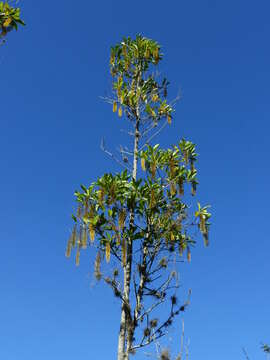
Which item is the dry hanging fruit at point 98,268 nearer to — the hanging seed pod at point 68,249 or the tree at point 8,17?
the hanging seed pod at point 68,249

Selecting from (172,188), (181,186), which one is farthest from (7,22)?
(181,186)

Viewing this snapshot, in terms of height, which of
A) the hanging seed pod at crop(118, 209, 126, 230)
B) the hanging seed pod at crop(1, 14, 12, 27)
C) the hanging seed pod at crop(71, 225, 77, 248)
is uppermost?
the hanging seed pod at crop(1, 14, 12, 27)

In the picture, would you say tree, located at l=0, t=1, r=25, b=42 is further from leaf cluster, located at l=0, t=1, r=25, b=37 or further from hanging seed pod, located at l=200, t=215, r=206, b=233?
hanging seed pod, located at l=200, t=215, r=206, b=233

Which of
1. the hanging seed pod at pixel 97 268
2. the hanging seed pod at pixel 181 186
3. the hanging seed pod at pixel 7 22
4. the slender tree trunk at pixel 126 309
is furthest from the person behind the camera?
the hanging seed pod at pixel 181 186

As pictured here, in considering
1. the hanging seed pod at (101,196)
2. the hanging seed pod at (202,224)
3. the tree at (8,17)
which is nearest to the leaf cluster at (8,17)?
the tree at (8,17)

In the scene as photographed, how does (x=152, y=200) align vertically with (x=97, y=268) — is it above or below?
above

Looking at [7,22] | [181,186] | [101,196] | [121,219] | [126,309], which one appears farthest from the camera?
[181,186]

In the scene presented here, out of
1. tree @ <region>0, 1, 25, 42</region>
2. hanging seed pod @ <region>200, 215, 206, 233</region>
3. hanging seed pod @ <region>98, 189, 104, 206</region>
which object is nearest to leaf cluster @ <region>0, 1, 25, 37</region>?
tree @ <region>0, 1, 25, 42</region>

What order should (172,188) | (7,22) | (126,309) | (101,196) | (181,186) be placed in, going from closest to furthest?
(7,22)
(126,309)
(101,196)
(172,188)
(181,186)

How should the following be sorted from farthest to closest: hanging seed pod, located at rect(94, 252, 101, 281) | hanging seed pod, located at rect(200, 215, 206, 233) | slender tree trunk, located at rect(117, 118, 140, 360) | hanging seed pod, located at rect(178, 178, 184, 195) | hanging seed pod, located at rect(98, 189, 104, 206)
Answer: hanging seed pod, located at rect(178, 178, 184, 195), hanging seed pod, located at rect(200, 215, 206, 233), hanging seed pod, located at rect(98, 189, 104, 206), hanging seed pod, located at rect(94, 252, 101, 281), slender tree trunk, located at rect(117, 118, 140, 360)

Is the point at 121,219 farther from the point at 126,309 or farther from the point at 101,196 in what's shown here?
the point at 126,309

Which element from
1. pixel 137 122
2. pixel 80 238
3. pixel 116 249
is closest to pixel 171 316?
pixel 116 249

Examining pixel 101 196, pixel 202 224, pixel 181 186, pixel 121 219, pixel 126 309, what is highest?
pixel 181 186

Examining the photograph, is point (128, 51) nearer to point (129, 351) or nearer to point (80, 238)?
point (80, 238)
